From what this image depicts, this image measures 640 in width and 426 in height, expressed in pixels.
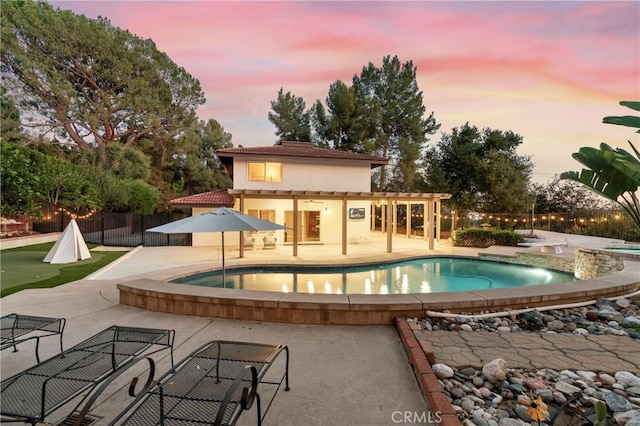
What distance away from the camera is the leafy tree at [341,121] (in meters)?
30.3

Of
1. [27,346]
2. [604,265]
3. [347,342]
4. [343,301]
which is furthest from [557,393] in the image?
[604,265]

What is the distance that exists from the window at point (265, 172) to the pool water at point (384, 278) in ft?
24.5

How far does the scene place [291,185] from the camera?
18172 millimetres

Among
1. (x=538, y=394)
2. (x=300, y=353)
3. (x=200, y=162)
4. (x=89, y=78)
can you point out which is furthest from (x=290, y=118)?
(x=538, y=394)

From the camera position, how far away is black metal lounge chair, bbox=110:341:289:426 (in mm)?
2330

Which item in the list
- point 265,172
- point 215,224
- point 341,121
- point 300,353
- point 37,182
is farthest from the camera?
point 341,121

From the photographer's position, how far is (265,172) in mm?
17906

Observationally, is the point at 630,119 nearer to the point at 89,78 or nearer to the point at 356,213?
the point at 356,213

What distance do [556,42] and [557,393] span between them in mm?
13678

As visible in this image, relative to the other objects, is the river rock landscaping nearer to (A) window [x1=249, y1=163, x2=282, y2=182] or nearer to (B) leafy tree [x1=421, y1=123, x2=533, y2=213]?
(A) window [x1=249, y1=163, x2=282, y2=182]

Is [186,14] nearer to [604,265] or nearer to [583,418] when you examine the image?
[583,418]

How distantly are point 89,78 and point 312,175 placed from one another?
2306cm

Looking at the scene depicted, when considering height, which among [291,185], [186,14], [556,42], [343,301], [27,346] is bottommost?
[27,346]
